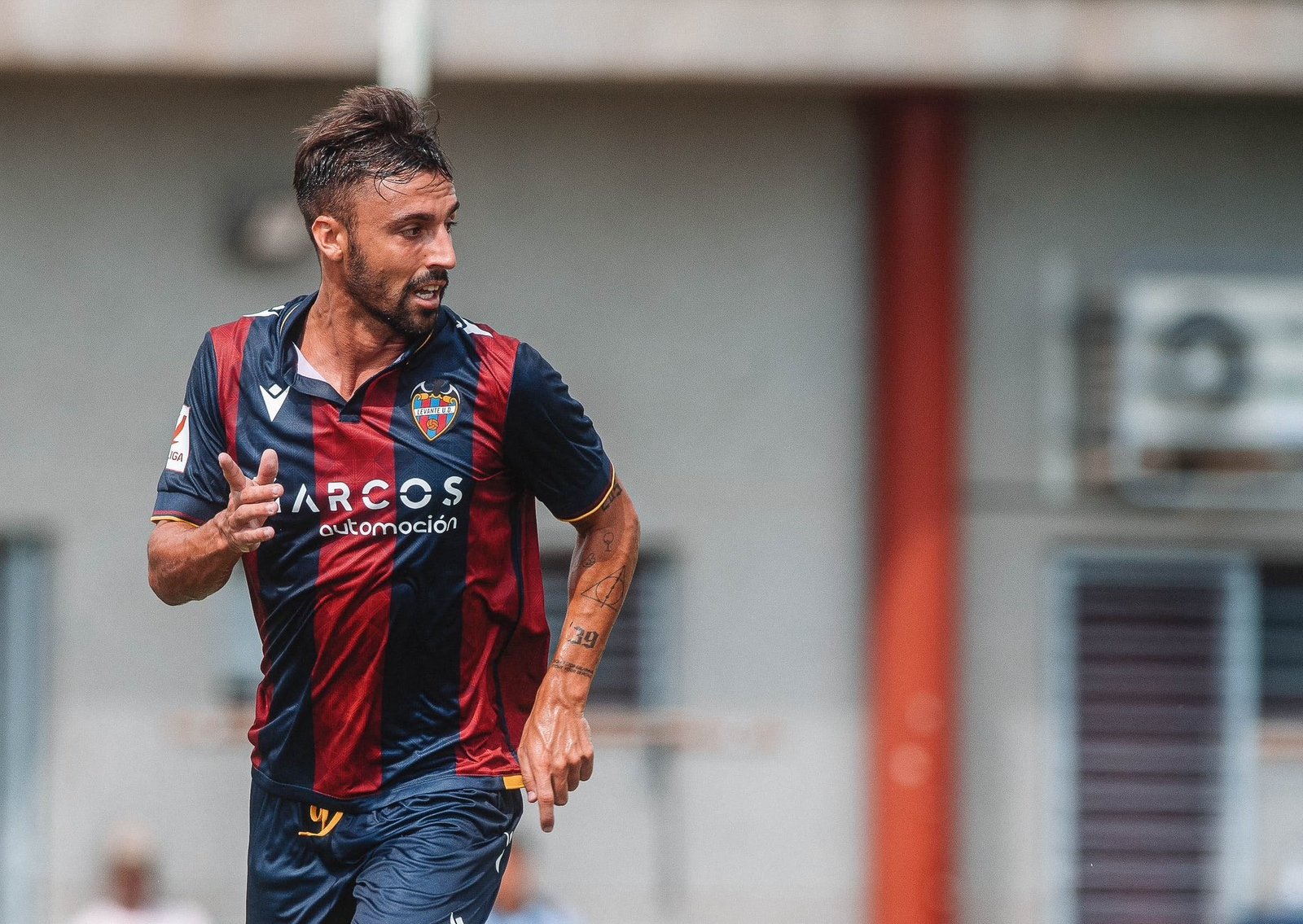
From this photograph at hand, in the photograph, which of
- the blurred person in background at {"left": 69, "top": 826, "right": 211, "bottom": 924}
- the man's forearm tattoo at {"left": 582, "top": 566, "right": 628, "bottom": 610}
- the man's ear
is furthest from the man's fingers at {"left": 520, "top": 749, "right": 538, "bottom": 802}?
the blurred person in background at {"left": 69, "top": 826, "right": 211, "bottom": 924}

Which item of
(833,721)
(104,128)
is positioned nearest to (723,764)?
(833,721)

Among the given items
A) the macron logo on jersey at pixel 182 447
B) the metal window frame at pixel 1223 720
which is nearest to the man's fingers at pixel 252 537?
the macron logo on jersey at pixel 182 447

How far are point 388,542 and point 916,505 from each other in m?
5.36

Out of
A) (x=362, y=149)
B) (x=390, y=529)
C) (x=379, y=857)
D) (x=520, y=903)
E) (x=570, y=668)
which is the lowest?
(x=520, y=903)

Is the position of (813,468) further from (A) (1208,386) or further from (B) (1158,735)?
(B) (1158,735)

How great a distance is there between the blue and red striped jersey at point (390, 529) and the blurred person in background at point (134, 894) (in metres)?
4.73

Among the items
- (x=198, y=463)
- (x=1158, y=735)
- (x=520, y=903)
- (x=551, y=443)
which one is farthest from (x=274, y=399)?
(x=1158, y=735)

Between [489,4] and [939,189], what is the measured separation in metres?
2.22

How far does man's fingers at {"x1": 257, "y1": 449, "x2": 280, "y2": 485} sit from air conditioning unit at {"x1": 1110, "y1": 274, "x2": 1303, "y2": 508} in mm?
5922

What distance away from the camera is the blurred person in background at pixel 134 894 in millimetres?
7629

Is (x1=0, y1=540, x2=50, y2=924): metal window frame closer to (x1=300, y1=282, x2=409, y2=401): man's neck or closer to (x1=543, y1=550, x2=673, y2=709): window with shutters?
(x1=543, y1=550, x2=673, y2=709): window with shutters

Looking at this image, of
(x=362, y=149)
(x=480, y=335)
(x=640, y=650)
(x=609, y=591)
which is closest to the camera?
(x=362, y=149)

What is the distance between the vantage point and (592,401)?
8.44 meters

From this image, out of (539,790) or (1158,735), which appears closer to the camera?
(539,790)
